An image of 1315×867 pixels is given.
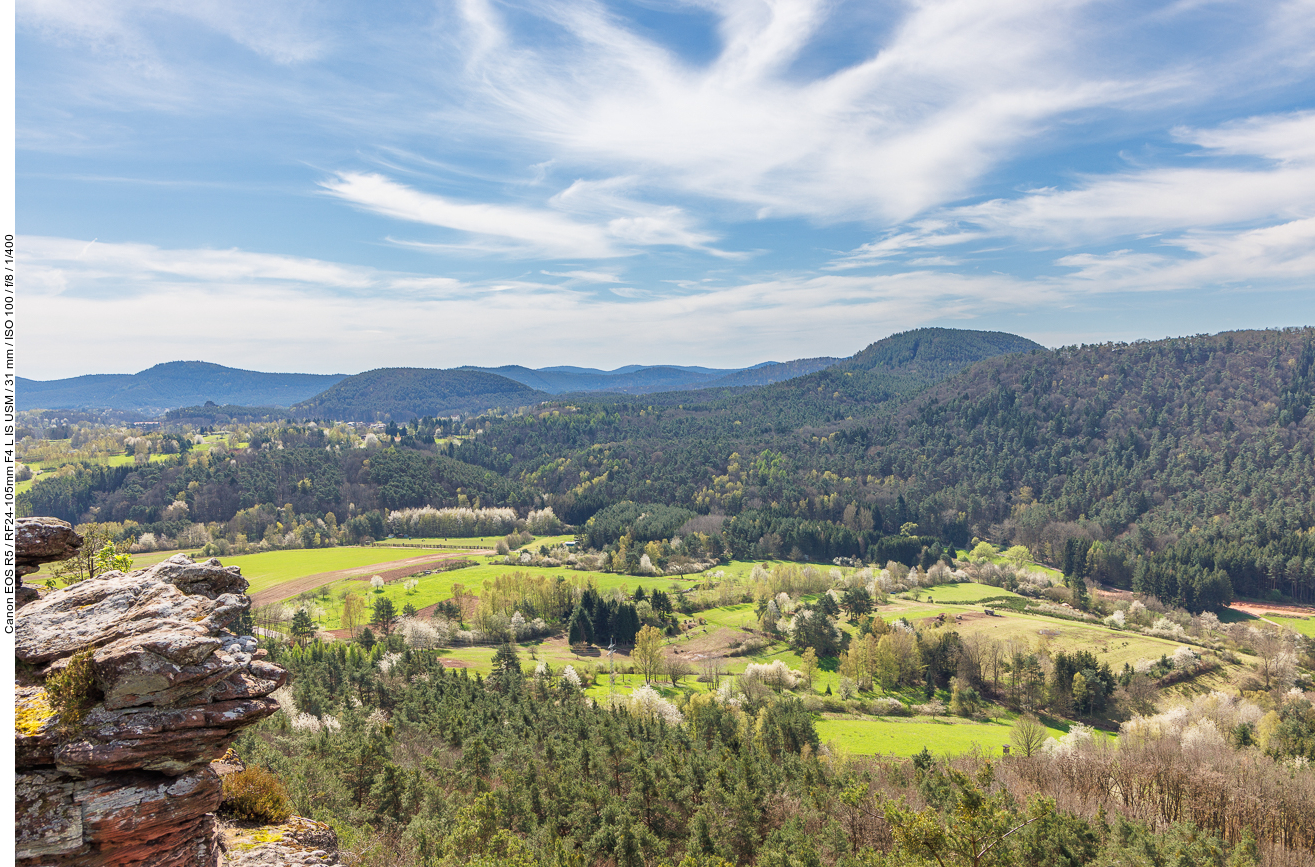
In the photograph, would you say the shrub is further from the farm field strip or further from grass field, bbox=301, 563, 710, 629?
the farm field strip

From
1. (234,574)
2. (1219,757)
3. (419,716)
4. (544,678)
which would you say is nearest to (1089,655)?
(1219,757)

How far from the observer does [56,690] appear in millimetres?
12766

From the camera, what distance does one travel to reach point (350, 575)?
15312 cm

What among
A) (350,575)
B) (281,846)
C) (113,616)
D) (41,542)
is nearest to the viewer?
(113,616)

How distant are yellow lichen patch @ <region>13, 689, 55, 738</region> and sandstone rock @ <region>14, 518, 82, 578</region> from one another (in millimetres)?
3784

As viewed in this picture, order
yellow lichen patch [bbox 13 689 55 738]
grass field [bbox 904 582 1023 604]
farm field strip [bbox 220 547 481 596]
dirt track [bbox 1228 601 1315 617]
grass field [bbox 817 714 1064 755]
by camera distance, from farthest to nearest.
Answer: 1. farm field strip [bbox 220 547 481 596]
2. grass field [bbox 904 582 1023 604]
3. dirt track [bbox 1228 601 1315 617]
4. grass field [bbox 817 714 1064 755]
5. yellow lichen patch [bbox 13 689 55 738]

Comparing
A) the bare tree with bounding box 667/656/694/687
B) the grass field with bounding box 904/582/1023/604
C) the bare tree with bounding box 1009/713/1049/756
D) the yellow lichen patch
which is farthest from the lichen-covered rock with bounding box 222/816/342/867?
the grass field with bounding box 904/582/1023/604

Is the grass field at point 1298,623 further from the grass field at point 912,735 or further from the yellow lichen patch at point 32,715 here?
the yellow lichen patch at point 32,715

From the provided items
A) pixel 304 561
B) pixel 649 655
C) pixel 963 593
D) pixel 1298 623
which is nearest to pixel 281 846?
pixel 649 655

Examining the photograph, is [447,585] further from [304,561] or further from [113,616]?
[113,616]

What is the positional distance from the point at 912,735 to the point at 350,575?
13511 centimetres

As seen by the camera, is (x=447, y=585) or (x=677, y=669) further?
(x=447, y=585)

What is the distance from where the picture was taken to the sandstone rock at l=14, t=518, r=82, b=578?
49.7 ft

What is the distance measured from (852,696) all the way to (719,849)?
63737mm
